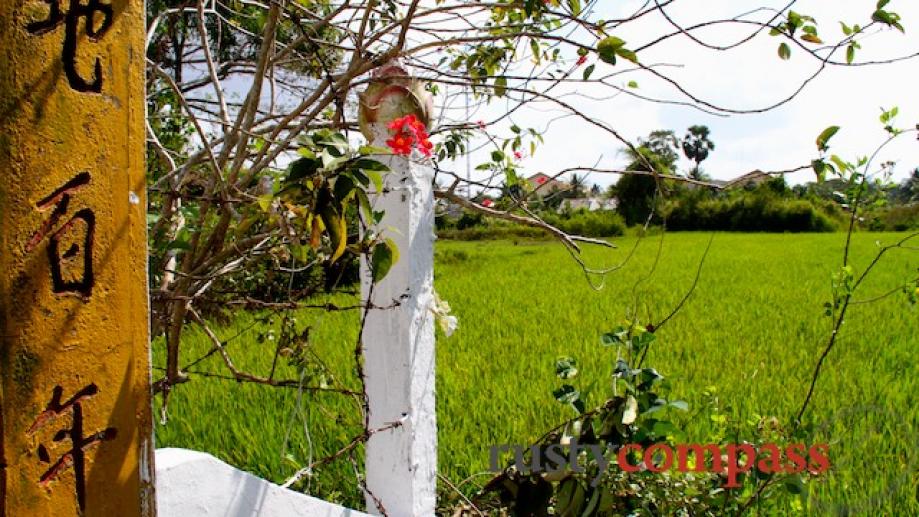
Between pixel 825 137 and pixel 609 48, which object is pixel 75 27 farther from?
pixel 825 137

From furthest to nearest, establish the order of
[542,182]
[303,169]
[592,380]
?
[592,380] < [542,182] < [303,169]

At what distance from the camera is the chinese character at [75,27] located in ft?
1.99

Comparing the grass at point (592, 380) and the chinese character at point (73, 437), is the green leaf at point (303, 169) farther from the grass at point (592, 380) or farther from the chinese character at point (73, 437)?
the grass at point (592, 380)

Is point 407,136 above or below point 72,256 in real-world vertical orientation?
above

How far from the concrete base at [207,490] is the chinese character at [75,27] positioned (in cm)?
49

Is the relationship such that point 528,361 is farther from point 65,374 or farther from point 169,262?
point 65,374

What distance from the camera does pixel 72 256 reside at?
628 millimetres

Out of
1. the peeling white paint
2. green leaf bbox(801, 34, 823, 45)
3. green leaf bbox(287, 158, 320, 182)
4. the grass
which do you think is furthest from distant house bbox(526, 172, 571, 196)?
green leaf bbox(287, 158, 320, 182)

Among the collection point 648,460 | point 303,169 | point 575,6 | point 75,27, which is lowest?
point 648,460

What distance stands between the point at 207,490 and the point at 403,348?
34 cm

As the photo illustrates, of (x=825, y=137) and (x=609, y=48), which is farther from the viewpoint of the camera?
(x=825, y=137)

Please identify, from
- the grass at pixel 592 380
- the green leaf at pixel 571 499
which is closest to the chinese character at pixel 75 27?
the grass at pixel 592 380

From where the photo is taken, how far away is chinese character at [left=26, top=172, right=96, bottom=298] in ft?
2.02

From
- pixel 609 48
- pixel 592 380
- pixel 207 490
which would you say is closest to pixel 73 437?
pixel 207 490
